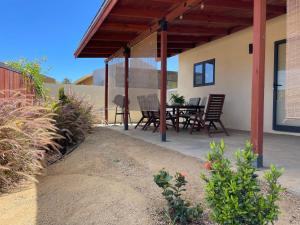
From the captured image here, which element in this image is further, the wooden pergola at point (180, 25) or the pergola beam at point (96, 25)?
the pergola beam at point (96, 25)

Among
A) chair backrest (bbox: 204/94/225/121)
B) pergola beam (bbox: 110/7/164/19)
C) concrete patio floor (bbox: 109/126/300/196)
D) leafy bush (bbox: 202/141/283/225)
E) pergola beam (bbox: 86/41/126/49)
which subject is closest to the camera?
leafy bush (bbox: 202/141/283/225)

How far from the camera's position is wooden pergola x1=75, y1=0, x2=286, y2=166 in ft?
11.8

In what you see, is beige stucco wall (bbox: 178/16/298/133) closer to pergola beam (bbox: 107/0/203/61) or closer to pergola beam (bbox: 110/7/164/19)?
pergola beam (bbox: 107/0/203/61)

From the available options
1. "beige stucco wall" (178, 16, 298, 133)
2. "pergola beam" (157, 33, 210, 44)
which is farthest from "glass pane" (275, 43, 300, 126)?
"pergola beam" (157, 33, 210, 44)

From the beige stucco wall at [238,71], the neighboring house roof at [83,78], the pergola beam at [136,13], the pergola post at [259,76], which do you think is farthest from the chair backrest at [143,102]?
the neighboring house roof at [83,78]

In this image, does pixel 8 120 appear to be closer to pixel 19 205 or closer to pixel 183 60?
pixel 19 205

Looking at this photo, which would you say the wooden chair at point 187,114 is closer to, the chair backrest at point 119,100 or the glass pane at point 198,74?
the glass pane at point 198,74

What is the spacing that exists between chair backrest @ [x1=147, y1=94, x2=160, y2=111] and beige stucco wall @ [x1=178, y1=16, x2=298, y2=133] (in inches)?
89.8

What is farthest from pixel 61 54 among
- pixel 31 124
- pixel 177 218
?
pixel 177 218

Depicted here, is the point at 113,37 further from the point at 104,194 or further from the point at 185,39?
the point at 104,194

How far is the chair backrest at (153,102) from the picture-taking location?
7.33 metres

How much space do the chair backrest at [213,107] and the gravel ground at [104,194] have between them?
2139 millimetres

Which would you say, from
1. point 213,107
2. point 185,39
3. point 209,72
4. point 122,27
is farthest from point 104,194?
point 209,72

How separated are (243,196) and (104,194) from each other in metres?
1.49
